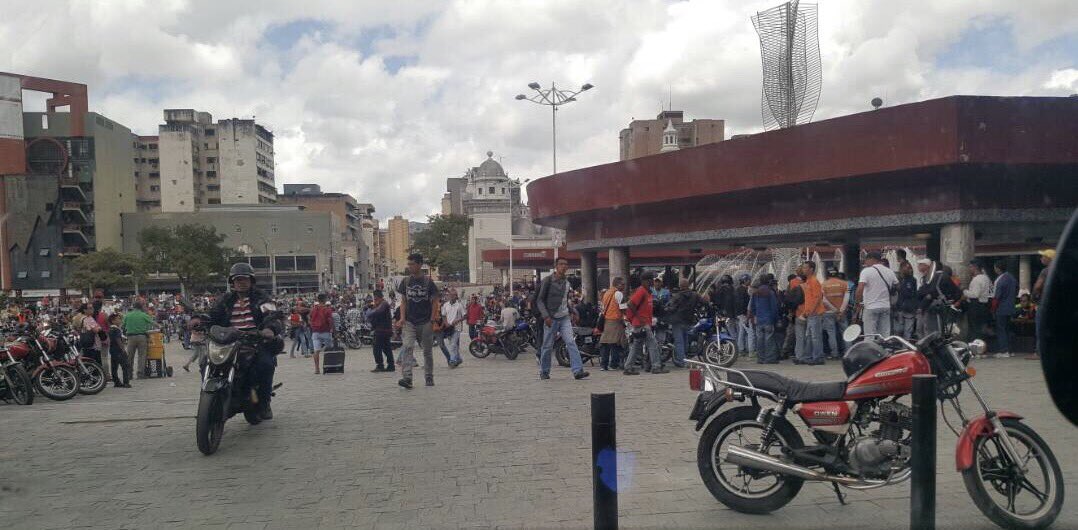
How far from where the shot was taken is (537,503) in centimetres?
487

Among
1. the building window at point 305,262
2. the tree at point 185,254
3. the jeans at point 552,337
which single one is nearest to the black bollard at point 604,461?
the jeans at point 552,337

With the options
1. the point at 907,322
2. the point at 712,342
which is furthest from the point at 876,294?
the point at 712,342

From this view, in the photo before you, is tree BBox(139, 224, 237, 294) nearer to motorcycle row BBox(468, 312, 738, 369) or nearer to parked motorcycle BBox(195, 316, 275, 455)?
motorcycle row BBox(468, 312, 738, 369)

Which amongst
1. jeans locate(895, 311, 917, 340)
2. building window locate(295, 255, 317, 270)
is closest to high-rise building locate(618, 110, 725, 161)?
building window locate(295, 255, 317, 270)

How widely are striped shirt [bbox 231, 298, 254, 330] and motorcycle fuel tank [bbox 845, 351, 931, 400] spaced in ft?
18.1

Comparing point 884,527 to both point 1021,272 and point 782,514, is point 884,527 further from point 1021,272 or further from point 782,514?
point 1021,272

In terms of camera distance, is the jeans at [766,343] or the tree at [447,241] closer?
the jeans at [766,343]

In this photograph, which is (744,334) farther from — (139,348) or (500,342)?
(139,348)

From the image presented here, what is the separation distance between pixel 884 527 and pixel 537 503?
2.10 m

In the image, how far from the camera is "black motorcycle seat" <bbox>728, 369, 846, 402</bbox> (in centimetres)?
448

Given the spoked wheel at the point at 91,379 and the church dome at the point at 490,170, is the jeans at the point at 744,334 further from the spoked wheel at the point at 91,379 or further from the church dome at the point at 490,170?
the church dome at the point at 490,170

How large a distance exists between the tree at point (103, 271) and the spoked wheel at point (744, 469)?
201 feet

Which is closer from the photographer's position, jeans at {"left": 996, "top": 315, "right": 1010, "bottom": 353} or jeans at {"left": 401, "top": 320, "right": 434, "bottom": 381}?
jeans at {"left": 401, "top": 320, "right": 434, "bottom": 381}

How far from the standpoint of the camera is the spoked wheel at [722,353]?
1275 centimetres
